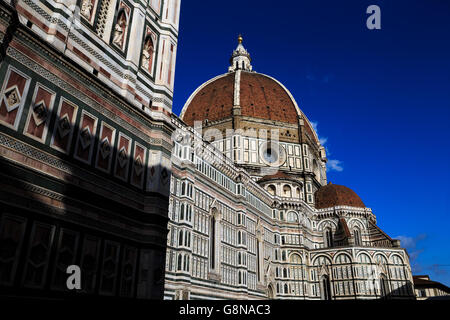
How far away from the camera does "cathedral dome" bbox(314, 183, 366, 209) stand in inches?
2173

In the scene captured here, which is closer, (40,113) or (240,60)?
(40,113)

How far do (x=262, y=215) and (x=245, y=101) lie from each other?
26.4m

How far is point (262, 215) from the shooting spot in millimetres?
44219

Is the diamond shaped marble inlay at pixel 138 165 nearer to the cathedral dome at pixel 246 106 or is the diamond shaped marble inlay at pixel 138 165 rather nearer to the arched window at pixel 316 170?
the cathedral dome at pixel 246 106

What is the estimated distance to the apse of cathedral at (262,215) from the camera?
30.7m

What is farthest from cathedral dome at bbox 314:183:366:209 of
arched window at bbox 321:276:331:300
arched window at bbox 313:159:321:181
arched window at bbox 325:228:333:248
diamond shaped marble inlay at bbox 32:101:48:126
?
diamond shaped marble inlay at bbox 32:101:48:126

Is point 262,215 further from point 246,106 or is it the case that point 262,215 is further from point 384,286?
point 246,106

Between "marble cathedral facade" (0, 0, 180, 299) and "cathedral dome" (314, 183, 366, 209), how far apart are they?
48.3 m

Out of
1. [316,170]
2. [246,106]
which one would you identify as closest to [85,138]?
[246,106]

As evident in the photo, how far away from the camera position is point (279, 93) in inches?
2761

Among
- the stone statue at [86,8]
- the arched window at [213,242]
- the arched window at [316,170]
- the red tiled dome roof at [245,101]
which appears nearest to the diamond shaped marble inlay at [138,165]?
the stone statue at [86,8]

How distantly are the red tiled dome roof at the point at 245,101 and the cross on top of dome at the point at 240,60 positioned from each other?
10.1m

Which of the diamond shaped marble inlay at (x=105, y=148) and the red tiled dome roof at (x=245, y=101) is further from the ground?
the red tiled dome roof at (x=245, y=101)
